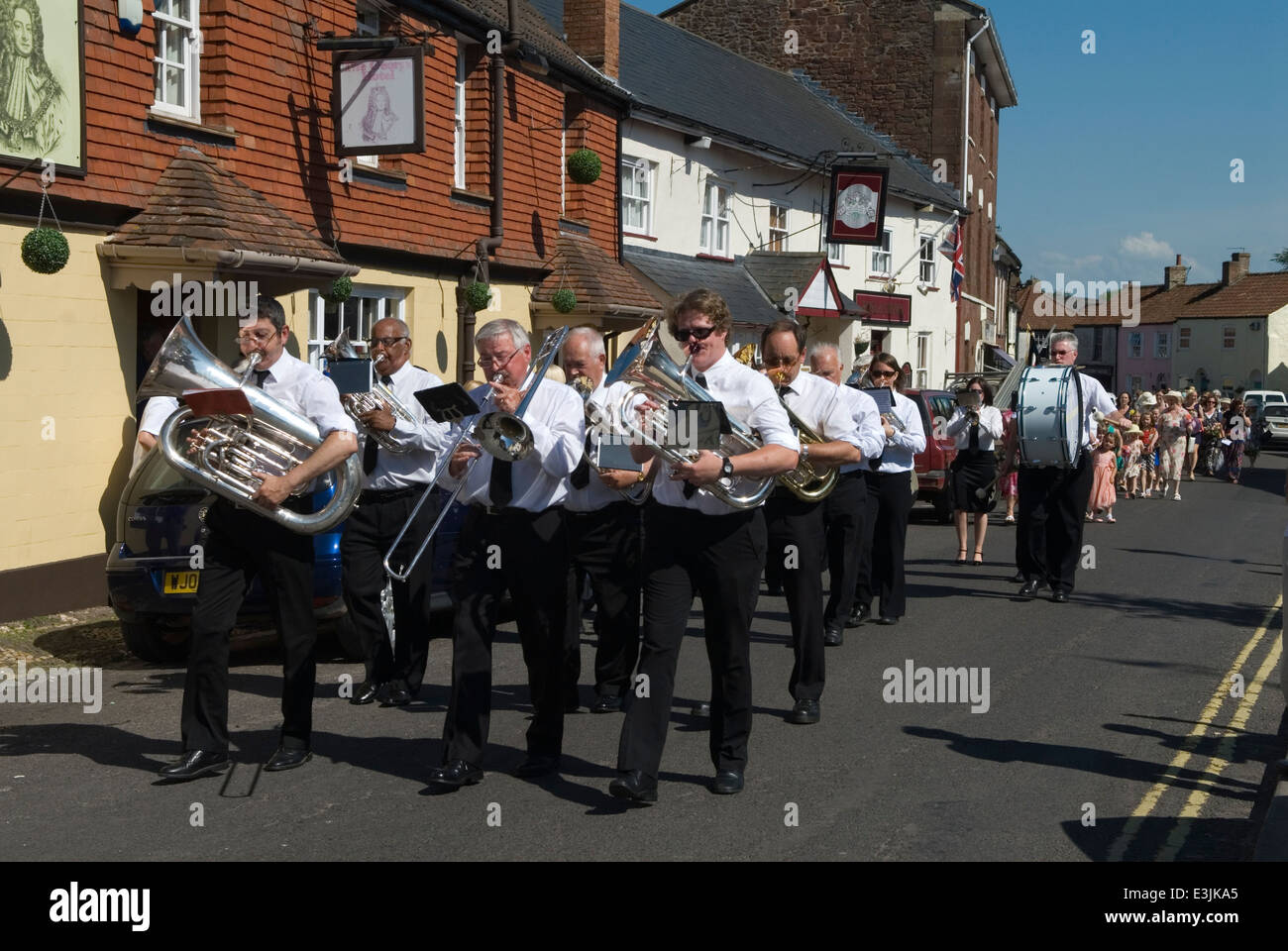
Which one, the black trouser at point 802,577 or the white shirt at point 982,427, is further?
the white shirt at point 982,427

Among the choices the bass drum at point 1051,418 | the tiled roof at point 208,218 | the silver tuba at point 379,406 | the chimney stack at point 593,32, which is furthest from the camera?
the chimney stack at point 593,32

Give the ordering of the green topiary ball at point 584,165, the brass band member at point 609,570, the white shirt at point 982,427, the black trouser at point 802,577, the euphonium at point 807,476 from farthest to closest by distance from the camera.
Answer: the green topiary ball at point 584,165
the white shirt at point 982,427
the brass band member at point 609,570
the euphonium at point 807,476
the black trouser at point 802,577

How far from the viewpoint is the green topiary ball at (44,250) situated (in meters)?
11.3

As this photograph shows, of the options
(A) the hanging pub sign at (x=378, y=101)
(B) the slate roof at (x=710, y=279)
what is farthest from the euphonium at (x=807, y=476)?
(B) the slate roof at (x=710, y=279)

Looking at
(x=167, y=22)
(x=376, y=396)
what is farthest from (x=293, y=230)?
(x=376, y=396)

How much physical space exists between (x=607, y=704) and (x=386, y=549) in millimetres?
1544

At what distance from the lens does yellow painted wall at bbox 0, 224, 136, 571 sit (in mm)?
11508

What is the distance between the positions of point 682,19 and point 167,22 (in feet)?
110

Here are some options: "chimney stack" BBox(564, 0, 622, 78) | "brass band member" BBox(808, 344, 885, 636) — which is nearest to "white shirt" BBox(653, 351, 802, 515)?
"brass band member" BBox(808, 344, 885, 636)

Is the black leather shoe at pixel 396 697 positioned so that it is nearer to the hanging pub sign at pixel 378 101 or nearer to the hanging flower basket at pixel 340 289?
the hanging flower basket at pixel 340 289

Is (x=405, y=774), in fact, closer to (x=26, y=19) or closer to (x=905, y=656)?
(x=905, y=656)

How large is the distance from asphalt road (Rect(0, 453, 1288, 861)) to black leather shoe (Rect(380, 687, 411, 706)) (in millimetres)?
131

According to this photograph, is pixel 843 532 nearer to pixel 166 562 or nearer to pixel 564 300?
pixel 166 562

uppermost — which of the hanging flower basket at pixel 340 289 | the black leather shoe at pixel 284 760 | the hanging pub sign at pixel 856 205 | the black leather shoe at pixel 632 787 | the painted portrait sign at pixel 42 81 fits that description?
the hanging pub sign at pixel 856 205
